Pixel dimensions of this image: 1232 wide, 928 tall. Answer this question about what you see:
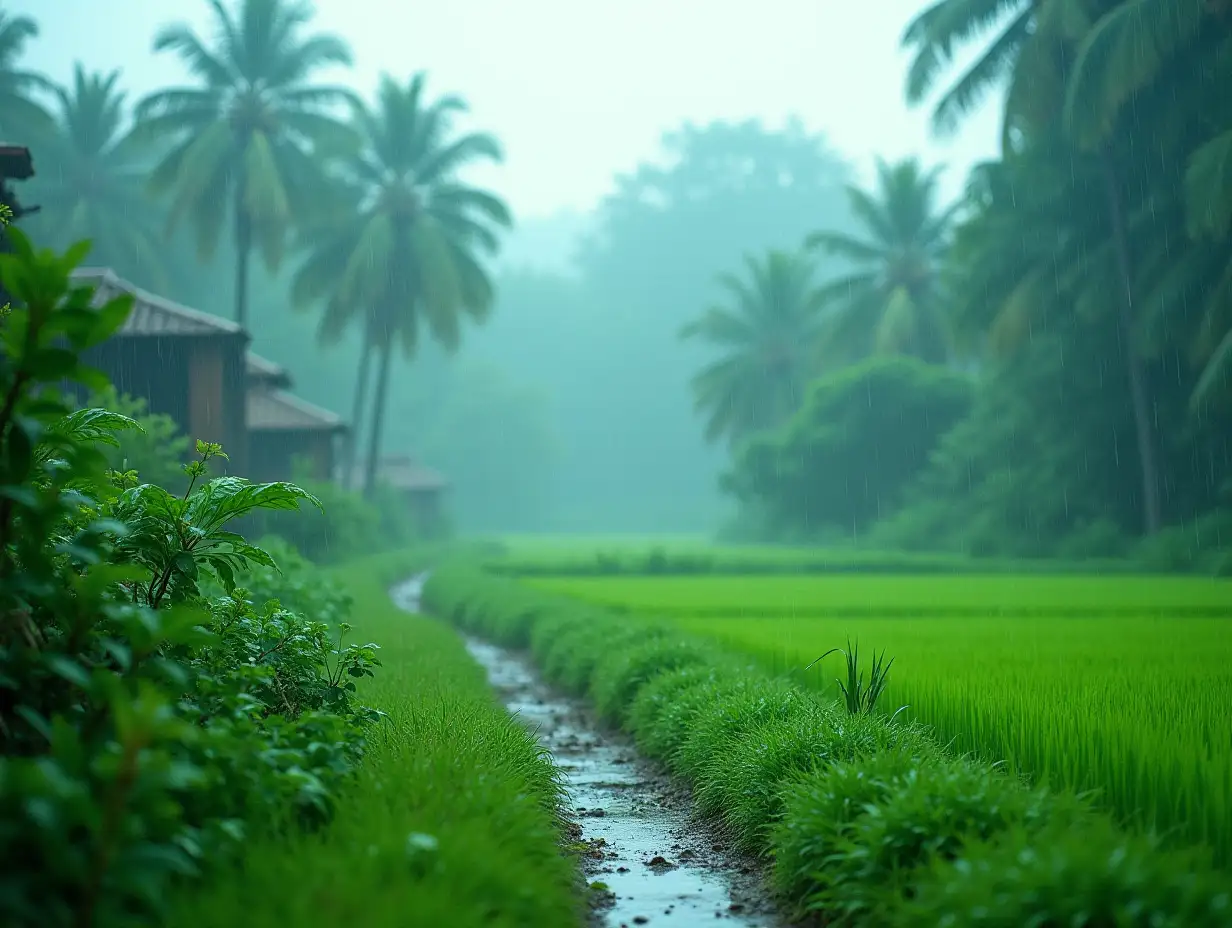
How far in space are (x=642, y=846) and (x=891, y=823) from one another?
1.96 meters

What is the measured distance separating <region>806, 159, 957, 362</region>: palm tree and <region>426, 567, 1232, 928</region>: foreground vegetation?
29.1 metres

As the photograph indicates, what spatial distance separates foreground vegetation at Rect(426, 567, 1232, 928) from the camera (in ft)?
10.1

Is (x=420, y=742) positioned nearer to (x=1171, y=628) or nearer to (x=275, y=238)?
(x=1171, y=628)

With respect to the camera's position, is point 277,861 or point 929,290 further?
point 929,290

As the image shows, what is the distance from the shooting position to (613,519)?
67688 millimetres

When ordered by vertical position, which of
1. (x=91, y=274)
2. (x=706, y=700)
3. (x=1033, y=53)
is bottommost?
(x=706, y=700)

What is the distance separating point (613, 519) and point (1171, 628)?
58417mm

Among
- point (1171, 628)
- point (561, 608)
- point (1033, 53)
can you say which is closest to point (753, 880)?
point (1171, 628)

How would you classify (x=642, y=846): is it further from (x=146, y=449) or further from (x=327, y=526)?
(x=327, y=526)

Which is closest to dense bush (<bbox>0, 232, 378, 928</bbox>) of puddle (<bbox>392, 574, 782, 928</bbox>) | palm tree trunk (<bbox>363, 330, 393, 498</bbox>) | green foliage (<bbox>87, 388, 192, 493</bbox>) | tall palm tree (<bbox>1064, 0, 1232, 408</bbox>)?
puddle (<bbox>392, 574, 782, 928</bbox>)

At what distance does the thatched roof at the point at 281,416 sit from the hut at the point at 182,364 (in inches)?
246

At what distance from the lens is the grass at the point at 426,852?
2977 millimetres

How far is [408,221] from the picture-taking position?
31062 millimetres

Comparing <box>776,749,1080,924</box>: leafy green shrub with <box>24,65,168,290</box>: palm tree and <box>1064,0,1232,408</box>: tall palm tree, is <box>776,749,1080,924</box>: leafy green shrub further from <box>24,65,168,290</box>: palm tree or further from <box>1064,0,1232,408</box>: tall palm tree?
<box>24,65,168,290</box>: palm tree
